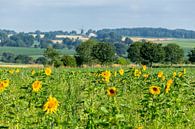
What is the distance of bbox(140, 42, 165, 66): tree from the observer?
9681 centimetres

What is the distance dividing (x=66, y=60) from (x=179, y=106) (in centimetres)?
7826

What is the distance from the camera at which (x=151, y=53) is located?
318 feet

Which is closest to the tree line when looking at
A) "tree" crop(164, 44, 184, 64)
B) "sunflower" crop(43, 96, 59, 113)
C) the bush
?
"tree" crop(164, 44, 184, 64)

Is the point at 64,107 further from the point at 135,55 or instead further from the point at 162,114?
the point at 135,55

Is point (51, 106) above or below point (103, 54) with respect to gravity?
above

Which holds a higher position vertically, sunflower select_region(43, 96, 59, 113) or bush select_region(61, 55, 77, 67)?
sunflower select_region(43, 96, 59, 113)

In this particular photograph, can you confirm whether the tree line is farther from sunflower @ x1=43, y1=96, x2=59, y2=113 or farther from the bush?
sunflower @ x1=43, y1=96, x2=59, y2=113

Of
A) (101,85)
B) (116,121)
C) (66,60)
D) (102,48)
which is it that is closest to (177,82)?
(101,85)

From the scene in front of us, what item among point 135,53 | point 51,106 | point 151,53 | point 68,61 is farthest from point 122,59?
point 51,106

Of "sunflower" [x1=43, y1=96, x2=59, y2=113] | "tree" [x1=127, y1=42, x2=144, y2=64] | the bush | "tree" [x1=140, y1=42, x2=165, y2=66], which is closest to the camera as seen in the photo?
"sunflower" [x1=43, y1=96, x2=59, y2=113]

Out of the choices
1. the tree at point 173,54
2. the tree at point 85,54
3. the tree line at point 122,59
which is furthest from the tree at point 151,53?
the tree at point 85,54

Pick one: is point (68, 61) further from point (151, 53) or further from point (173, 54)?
point (173, 54)

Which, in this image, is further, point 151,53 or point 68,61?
point 151,53

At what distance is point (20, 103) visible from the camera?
384 inches
